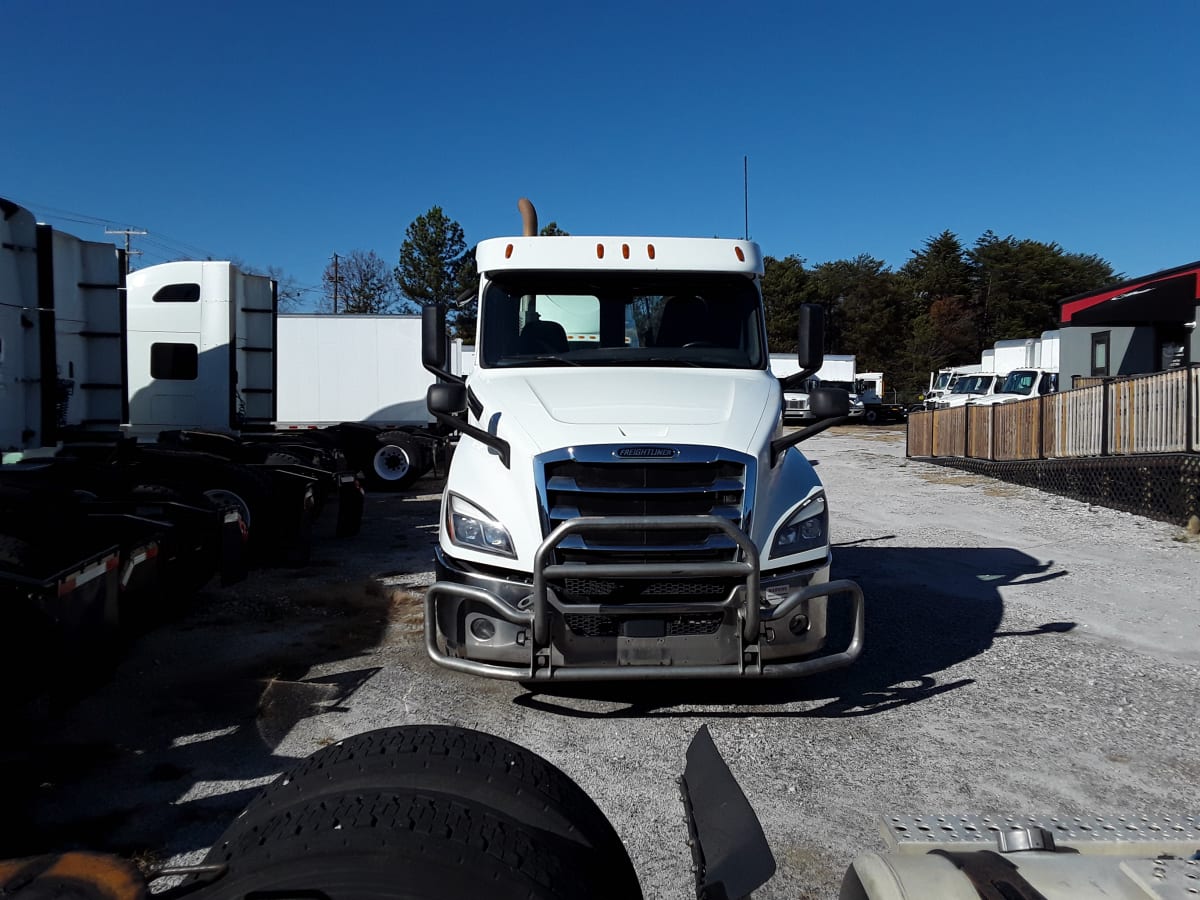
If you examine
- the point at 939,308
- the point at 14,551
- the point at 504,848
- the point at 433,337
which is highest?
the point at 939,308

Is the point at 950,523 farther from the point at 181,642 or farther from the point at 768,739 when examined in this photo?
the point at 181,642

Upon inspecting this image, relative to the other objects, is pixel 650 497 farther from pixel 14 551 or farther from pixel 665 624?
pixel 14 551

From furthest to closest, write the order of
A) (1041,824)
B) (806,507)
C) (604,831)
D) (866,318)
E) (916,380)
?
(866,318) → (916,380) → (806,507) → (1041,824) → (604,831)

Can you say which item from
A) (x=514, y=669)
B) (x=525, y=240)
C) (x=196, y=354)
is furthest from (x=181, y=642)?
(x=196, y=354)

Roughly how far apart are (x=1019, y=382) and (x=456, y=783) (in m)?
30.2

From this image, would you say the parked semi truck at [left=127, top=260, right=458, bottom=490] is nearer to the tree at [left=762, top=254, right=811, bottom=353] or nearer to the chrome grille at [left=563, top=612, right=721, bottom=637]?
the chrome grille at [left=563, top=612, right=721, bottom=637]

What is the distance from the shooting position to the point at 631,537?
454 centimetres

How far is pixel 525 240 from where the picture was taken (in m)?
6.17

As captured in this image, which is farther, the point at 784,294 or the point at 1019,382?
the point at 784,294

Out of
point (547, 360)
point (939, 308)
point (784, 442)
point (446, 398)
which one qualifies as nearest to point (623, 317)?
point (547, 360)

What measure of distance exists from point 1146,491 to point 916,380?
60334 millimetres

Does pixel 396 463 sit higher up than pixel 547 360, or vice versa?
pixel 547 360

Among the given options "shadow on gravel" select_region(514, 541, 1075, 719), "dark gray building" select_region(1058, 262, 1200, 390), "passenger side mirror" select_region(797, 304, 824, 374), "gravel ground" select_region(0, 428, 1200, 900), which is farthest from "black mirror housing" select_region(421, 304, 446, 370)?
"dark gray building" select_region(1058, 262, 1200, 390)

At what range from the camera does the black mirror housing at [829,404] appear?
5391 mm
